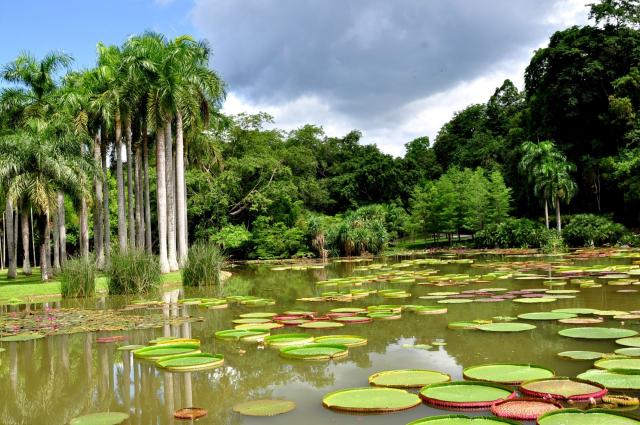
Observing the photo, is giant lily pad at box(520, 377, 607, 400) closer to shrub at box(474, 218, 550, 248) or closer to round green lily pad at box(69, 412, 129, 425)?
round green lily pad at box(69, 412, 129, 425)

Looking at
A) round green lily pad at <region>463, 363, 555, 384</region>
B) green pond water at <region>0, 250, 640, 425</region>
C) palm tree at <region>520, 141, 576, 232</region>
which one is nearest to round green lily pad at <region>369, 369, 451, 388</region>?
green pond water at <region>0, 250, 640, 425</region>

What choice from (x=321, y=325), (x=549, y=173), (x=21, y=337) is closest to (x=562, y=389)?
(x=321, y=325)

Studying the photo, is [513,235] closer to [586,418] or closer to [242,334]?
[242,334]

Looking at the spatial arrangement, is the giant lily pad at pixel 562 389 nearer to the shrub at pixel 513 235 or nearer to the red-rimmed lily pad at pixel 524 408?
the red-rimmed lily pad at pixel 524 408

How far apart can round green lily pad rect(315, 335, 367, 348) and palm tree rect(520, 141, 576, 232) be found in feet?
103

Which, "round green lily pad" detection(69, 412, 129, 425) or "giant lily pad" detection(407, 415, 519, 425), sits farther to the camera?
"round green lily pad" detection(69, 412, 129, 425)

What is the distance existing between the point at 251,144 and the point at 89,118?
65.3 ft

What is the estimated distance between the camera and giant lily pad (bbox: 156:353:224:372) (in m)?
6.69

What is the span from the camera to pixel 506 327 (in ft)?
26.7

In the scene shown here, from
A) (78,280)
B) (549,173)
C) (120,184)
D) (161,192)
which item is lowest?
(78,280)

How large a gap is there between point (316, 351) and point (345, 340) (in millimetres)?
808

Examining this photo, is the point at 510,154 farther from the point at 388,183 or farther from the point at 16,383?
the point at 16,383

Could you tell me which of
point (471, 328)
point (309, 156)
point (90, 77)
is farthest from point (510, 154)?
point (471, 328)

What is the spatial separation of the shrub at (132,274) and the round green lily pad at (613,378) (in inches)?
530
